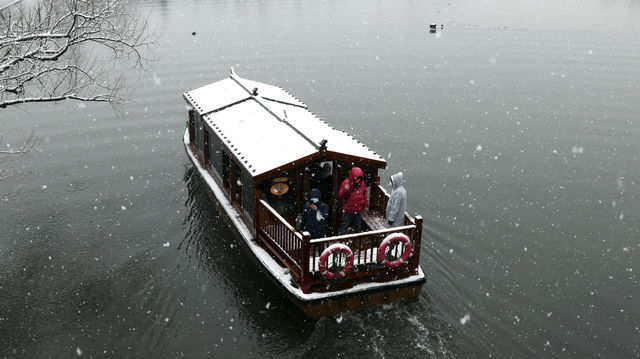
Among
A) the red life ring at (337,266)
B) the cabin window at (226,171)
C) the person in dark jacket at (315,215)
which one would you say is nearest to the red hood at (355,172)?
the person in dark jacket at (315,215)

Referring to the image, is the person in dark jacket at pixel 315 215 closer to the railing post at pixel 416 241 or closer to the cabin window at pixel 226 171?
the railing post at pixel 416 241

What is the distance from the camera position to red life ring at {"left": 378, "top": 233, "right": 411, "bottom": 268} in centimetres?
1266

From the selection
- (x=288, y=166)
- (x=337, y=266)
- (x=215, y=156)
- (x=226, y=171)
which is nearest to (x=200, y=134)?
(x=215, y=156)

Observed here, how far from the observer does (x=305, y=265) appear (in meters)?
12.4

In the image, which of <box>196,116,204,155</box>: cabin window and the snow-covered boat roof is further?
<box>196,116,204,155</box>: cabin window

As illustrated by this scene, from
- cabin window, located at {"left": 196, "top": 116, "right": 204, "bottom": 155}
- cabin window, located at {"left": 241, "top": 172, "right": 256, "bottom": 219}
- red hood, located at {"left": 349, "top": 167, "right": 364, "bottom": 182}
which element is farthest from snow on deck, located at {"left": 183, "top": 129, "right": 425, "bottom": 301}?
cabin window, located at {"left": 196, "top": 116, "right": 204, "bottom": 155}

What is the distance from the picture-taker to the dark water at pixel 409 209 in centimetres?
1326

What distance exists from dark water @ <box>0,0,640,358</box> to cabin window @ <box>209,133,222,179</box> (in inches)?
64.3

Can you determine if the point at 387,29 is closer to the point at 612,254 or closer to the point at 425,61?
the point at 425,61

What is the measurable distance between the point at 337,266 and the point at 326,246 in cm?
54

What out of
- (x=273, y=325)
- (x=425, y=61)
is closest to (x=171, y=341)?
(x=273, y=325)

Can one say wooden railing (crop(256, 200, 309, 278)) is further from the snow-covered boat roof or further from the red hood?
the red hood

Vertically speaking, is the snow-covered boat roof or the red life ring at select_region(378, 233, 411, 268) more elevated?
the snow-covered boat roof

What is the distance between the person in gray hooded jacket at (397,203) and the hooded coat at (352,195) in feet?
2.26
